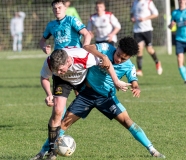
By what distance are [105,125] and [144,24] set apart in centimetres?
820

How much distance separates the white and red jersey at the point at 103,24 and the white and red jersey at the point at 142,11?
205cm

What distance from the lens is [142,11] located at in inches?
647

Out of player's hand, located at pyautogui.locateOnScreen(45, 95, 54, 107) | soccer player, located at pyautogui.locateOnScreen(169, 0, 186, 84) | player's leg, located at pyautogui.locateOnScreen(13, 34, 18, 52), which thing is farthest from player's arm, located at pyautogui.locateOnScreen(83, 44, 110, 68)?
player's leg, located at pyautogui.locateOnScreen(13, 34, 18, 52)

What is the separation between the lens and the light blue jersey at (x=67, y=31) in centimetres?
862

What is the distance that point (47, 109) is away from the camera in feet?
34.3

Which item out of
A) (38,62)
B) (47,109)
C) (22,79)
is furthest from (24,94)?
(38,62)

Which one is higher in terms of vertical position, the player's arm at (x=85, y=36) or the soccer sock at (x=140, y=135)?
the player's arm at (x=85, y=36)

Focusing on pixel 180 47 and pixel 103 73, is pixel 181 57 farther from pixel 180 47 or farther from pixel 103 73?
pixel 103 73

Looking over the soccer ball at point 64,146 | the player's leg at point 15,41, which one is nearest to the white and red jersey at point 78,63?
the soccer ball at point 64,146

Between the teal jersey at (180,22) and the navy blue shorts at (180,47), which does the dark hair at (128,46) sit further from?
the teal jersey at (180,22)

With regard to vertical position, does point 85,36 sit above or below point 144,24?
above

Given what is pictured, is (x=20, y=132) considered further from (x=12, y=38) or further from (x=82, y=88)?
(x=12, y=38)

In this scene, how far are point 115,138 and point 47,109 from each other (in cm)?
314


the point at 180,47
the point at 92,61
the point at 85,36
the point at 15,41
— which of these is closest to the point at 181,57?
the point at 180,47
